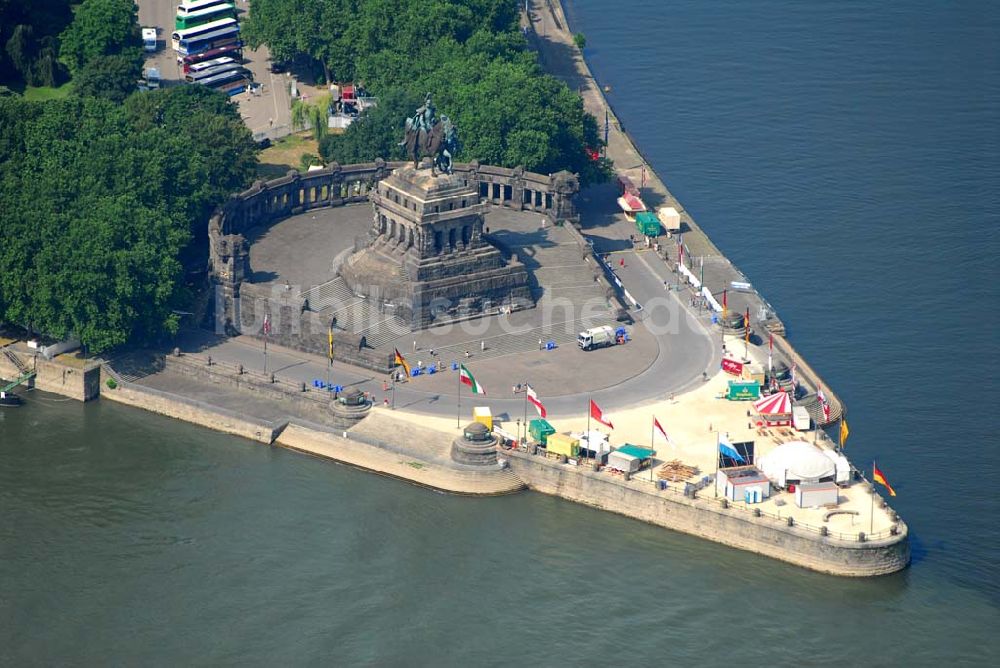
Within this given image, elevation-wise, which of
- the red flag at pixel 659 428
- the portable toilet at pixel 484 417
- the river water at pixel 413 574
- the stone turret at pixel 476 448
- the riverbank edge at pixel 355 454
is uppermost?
the red flag at pixel 659 428

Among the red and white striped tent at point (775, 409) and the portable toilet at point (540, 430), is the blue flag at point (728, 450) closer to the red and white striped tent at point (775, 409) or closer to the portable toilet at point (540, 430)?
the red and white striped tent at point (775, 409)

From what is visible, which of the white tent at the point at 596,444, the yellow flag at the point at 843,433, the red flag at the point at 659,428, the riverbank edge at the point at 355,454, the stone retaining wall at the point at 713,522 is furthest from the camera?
the yellow flag at the point at 843,433

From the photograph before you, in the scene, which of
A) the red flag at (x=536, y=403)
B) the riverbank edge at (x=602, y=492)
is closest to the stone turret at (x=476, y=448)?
the riverbank edge at (x=602, y=492)

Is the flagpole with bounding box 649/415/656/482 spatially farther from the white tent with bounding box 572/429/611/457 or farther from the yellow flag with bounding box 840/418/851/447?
the yellow flag with bounding box 840/418/851/447

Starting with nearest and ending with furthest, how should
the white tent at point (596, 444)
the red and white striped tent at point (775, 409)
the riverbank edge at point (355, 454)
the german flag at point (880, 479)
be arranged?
the german flag at point (880, 479) < the white tent at point (596, 444) < the riverbank edge at point (355, 454) < the red and white striped tent at point (775, 409)

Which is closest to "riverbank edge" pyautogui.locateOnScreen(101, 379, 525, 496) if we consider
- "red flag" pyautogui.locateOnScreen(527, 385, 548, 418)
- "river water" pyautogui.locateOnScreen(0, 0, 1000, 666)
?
"river water" pyautogui.locateOnScreen(0, 0, 1000, 666)

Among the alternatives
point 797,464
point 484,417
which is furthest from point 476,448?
point 797,464
